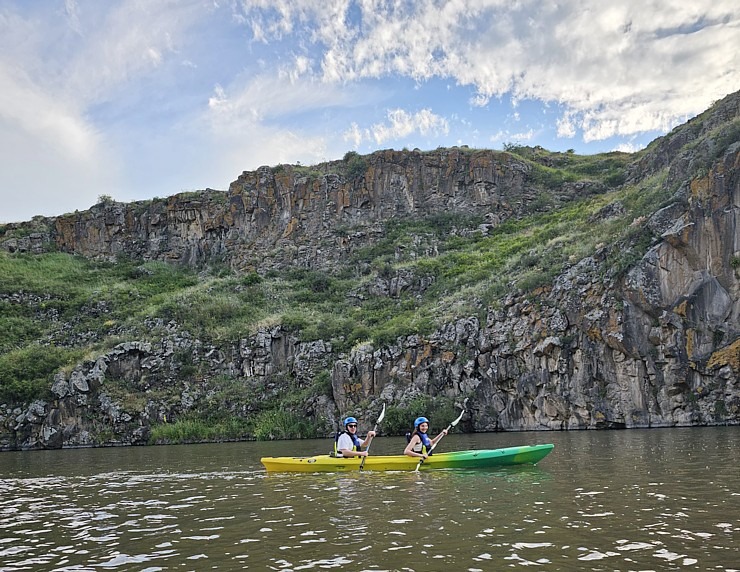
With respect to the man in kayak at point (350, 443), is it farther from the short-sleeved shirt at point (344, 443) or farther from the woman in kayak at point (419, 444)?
the woman in kayak at point (419, 444)

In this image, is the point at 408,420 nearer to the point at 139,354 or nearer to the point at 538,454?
the point at 538,454

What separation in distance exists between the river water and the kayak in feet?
1.95

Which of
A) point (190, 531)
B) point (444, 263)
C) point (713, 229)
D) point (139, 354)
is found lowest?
point (190, 531)

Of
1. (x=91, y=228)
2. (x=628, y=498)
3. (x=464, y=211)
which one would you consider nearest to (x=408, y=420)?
(x=628, y=498)

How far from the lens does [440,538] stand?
383 inches

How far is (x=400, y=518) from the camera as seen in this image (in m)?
11.6

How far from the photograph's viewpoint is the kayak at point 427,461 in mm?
18938

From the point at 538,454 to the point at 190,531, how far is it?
11308 mm

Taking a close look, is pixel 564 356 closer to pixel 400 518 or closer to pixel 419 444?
pixel 419 444

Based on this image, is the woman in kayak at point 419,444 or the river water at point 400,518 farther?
the woman in kayak at point 419,444

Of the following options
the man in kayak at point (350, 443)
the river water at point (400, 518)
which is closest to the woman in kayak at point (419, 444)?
the river water at point (400, 518)

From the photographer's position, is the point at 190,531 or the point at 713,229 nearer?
the point at 190,531

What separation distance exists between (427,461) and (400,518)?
8.24 m

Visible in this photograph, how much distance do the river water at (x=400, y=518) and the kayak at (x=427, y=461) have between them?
0.60m
